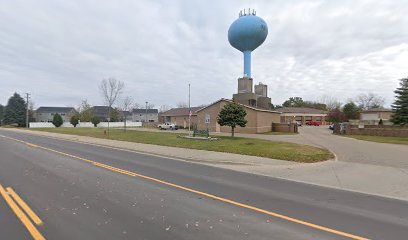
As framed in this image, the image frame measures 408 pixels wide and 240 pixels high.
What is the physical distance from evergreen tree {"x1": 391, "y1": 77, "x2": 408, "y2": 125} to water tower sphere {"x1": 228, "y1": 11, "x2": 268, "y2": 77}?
68.3ft

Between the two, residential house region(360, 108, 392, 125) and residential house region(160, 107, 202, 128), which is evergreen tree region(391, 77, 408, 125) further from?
residential house region(160, 107, 202, 128)

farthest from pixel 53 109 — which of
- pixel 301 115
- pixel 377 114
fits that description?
pixel 377 114

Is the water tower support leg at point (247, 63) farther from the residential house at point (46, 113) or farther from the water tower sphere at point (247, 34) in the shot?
the residential house at point (46, 113)

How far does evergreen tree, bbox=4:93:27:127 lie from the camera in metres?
87.6

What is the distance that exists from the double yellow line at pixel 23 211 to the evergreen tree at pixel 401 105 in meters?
38.2

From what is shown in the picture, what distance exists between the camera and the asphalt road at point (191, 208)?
507 cm

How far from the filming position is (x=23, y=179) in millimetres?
9273

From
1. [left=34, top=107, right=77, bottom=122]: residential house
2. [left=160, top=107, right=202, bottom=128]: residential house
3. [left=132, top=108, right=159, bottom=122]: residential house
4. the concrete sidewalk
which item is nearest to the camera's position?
the concrete sidewalk

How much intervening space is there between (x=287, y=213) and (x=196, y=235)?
237 cm

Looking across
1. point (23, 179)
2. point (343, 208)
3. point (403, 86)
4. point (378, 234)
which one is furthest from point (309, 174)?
point (403, 86)

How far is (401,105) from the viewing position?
34031mm

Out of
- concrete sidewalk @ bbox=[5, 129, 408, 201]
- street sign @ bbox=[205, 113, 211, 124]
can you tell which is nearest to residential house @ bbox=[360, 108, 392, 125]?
street sign @ bbox=[205, 113, 211, 124]

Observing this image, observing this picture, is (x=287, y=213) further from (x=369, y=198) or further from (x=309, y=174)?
(x=309, y=174)

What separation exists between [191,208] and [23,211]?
3509 mm
